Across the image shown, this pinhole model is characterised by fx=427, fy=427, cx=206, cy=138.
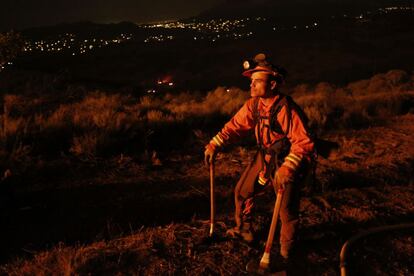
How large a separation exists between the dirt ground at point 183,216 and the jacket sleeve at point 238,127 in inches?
40.9

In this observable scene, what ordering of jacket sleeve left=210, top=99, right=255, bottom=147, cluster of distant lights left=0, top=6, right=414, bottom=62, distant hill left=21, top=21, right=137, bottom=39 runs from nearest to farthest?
jacket sleeve left=210, top=99, right=255, bottom=147
cluster of distant lights left=0, top=6, right=414, bottom=62
distant hill left=21, top=21, right=137, bottom=39

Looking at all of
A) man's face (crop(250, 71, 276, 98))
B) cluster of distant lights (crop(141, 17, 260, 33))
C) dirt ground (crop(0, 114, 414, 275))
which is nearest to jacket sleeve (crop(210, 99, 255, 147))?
man's face (crop(250, 71, 276, 98))

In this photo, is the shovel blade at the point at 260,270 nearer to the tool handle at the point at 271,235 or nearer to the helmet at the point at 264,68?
the tool handle at the point at 271,235

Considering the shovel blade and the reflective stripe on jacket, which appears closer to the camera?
the reflective stripe on jacket

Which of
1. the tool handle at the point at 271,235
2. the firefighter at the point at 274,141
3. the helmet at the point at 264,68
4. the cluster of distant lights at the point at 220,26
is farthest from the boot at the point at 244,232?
the cluster of distant lights at the point at 220,26

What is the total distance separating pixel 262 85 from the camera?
3.62 metres

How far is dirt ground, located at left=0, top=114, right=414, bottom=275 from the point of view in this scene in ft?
12.8

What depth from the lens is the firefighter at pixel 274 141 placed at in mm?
3457

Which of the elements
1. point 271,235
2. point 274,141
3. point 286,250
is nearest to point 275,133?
point 274,141

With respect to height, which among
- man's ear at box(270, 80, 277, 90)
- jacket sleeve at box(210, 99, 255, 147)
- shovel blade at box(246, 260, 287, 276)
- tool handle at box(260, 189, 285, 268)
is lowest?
shovel blade at box(246, 260, 287, 276)

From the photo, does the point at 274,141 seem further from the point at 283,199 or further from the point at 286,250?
the point at 286,250

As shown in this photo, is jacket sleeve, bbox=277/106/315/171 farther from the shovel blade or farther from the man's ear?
the shovel blade

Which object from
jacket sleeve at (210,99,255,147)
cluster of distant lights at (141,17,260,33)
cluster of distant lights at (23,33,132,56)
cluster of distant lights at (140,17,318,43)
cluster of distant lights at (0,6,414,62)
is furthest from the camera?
cluster of distant lights at (141,17,260,33)

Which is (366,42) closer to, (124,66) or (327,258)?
(124,66)
